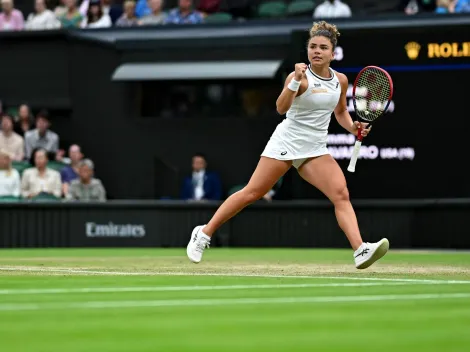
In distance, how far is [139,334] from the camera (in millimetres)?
5598

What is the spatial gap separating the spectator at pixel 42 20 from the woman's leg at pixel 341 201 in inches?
480

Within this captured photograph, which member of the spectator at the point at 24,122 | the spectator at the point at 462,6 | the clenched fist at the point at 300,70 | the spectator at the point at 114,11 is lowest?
the spectator at the point at 24,122

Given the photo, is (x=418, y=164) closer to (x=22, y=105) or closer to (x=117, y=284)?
(x=22, y=105)

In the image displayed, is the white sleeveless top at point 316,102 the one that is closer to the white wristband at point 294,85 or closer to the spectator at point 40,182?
the white wristband at point 294,85

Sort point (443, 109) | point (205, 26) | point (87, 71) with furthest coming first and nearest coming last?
point (87, 71), point (205, 26), point (443, 109)

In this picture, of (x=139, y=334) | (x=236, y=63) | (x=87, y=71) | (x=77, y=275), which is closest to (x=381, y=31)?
(x=236, y=63)

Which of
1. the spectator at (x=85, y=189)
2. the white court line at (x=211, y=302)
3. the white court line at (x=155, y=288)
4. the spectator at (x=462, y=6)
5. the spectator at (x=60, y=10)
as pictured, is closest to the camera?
the white court line at (x=211, y=302)

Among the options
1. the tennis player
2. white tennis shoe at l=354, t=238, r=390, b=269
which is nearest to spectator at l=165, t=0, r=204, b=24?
the tennis player

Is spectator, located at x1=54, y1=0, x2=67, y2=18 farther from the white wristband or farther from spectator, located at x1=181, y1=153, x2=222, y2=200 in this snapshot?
the white wristband

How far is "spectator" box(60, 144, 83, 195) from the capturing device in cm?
1972

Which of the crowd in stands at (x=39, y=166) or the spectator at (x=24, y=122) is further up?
the spectator at (x=24, y=122)

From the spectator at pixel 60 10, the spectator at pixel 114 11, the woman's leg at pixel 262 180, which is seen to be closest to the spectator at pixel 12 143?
the spectator at pixel 60 10

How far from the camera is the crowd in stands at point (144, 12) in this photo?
21.1 meters

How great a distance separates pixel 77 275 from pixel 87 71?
12.6 m
